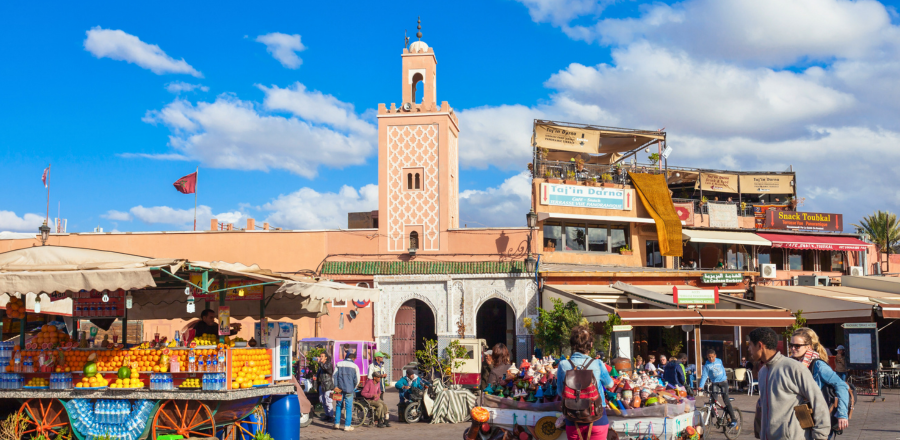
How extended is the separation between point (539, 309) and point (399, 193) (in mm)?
6450

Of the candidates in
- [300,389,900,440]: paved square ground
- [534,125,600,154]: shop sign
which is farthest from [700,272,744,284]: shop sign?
[300,389,900,440]: paved square ground

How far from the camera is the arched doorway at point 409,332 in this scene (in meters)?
24.4

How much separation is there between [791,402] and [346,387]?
8748 mm

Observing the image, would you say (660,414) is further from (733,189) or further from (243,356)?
(733,189)

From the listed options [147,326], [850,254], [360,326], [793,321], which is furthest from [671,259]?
[147,326]

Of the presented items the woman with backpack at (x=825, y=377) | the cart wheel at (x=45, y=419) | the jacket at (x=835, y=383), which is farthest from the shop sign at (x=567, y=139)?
the jacket at (x=835, y=383)

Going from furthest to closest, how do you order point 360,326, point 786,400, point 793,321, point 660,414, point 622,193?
1. point 622,193
2. point 360,326
3. point 793,321
4. point 660,414
5. point 786,400

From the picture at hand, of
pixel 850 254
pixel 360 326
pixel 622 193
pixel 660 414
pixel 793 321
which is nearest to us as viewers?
pixel 660 414

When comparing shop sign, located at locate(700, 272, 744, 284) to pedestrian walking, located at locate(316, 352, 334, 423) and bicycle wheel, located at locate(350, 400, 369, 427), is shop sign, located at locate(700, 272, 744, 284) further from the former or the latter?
bicycle wheel, located at locate(350, 400, 369, 427)

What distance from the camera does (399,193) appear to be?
25.4m

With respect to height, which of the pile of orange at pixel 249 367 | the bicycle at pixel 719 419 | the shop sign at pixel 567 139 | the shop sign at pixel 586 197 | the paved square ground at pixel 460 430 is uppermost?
the shop sign at pixel 567 139

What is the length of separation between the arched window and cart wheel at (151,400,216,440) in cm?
1576

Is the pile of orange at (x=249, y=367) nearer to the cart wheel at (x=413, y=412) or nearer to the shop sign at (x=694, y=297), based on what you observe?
the cart wheel at (x=413, y=412)

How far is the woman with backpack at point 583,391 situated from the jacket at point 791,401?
2023mm
